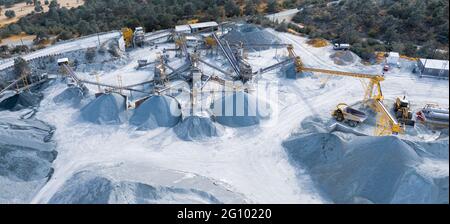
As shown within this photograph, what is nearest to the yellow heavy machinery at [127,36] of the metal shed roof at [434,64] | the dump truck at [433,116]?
the metal shed roof at [434,64]

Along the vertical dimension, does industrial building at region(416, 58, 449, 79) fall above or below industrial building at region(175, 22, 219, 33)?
below

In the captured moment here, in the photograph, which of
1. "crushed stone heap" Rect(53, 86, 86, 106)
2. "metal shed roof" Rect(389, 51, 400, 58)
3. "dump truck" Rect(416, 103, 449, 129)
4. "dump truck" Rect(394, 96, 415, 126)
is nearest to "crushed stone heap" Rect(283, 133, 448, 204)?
"dump truck" Rect(394, 96, 415, 126)

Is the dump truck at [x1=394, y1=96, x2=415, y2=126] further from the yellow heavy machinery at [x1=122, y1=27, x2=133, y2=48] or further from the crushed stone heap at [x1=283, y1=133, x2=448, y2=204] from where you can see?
the yellow heavy machinery at [x1=122, y1=27, x2=133, y2=48]

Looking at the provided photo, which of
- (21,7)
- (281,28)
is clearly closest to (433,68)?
(281,28)

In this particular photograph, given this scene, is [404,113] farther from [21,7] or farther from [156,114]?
[21,7]
